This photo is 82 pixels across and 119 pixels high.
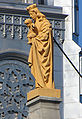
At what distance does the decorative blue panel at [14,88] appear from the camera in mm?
23266

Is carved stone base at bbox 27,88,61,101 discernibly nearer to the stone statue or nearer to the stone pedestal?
the stone pedestal

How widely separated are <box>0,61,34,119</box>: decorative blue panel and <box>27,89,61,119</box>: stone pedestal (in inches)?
293

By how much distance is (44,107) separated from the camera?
15617mm

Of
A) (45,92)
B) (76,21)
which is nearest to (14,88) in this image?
(76,21)

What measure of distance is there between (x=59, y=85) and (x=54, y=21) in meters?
2.18

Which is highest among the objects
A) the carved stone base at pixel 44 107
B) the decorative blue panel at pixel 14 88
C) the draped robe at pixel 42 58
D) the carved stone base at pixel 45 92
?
the draped robe at pixel 42 58

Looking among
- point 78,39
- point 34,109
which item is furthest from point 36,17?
point 78,39

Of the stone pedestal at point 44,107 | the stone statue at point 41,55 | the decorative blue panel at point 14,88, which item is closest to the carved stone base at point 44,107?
the stone pedestal at point 44,107

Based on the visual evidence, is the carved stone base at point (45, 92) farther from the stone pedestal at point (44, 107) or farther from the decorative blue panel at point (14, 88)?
the decorative blue panel at point (14, 88)

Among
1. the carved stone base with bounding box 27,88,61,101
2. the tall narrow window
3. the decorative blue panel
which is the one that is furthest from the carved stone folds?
the carved stone base with bounding box 27,88,61,101

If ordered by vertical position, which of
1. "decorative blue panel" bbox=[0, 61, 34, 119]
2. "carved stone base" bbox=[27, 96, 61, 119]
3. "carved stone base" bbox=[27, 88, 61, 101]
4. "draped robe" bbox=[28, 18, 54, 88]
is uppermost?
"draped robe" bbox=[28, 18, 54, 88]

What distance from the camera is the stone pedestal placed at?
1558cm

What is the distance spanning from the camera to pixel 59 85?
2409 centimetres

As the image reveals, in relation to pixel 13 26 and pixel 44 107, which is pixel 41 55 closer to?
pixel 44 107
